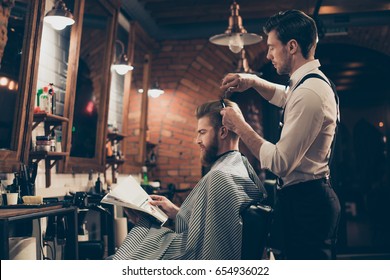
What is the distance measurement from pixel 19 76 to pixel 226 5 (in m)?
3.14

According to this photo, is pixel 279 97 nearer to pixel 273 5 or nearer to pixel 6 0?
pixel 6 0

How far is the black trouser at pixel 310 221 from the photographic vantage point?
1484 mm

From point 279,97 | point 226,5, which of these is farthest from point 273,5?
point 279,97

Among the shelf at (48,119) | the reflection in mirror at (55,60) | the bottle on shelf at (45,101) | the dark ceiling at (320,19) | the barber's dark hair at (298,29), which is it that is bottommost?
the shelf at (48,119)

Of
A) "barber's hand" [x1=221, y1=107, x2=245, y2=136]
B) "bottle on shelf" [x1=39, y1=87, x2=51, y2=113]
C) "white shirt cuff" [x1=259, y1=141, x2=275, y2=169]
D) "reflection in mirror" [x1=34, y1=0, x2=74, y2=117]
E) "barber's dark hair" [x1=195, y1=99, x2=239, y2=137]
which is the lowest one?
"white shirt cuff" [x1=259, y1=141, x2=275, y2=169]

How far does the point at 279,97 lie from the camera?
2.01 meters

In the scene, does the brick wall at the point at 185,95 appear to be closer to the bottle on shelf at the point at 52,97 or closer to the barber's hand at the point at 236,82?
the bottle on shelf at the point at 52,97

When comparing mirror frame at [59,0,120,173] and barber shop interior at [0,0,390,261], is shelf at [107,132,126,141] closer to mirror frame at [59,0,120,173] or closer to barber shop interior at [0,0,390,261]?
barber shop interior at [0,0,390,261]

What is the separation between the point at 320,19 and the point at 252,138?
4.17 metres

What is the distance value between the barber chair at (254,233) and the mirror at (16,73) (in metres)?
1.60

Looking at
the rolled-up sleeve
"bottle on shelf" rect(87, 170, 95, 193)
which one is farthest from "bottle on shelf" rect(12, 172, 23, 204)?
the rolled-up sleeve

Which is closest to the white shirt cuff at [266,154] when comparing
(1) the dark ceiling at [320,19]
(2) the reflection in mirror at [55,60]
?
(2) the reflection in mirror at [55,60]

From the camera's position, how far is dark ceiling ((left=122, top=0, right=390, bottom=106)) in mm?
5133

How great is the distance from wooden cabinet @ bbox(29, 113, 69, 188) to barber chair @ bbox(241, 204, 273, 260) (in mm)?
1795
